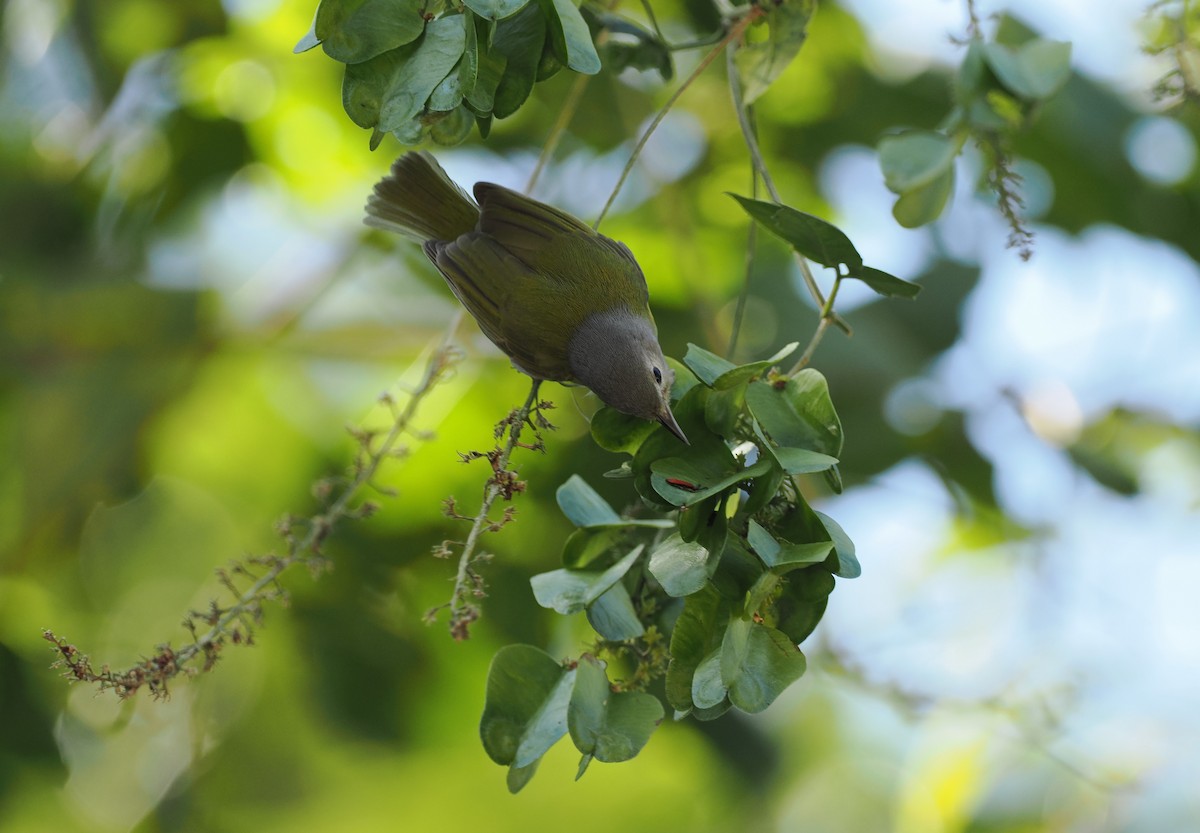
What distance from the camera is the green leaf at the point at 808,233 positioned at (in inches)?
37.8

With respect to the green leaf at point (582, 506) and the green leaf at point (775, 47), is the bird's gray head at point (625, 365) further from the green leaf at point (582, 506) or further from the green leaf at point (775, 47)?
the green leaf at point (775, 47)

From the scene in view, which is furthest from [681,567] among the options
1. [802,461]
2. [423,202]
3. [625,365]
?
[423,202]

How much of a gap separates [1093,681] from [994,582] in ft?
2.41

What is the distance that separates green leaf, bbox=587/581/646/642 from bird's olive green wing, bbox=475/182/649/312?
563mm

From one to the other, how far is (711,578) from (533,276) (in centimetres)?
69

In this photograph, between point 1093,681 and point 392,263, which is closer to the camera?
point 1093,681

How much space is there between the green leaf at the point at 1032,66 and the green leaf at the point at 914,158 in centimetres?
9

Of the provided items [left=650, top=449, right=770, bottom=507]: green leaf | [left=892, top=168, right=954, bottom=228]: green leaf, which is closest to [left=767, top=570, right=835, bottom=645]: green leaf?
[left=650, top=449, right=770, bottom=507]: green leaf

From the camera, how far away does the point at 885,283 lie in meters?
1.00

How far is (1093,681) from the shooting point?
2242 mm

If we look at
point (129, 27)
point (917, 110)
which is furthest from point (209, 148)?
point (917, 110)

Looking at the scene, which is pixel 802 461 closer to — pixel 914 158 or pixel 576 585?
pixel 576 585

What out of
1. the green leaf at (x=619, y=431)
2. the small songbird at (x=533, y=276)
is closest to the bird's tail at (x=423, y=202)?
the small songbird at (x=533, y=276)

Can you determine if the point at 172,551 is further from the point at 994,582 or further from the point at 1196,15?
the point at 1196,15
